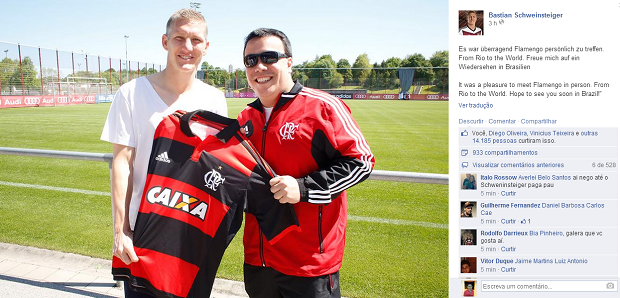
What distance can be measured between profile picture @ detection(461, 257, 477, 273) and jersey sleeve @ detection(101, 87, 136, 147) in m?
1.80

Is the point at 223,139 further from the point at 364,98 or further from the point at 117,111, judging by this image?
the point at 364,98

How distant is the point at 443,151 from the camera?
1119cm

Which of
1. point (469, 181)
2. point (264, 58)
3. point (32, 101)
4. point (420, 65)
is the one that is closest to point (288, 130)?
point (264, 58)

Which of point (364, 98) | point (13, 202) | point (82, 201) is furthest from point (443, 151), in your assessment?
point (364, 98)

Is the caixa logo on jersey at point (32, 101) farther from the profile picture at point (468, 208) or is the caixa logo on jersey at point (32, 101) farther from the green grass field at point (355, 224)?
the profile picture at point (468, 208)

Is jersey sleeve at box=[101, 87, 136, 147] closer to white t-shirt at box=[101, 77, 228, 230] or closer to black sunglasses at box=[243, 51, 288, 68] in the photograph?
white t-shirt at box=[101, 77, 228, 230]

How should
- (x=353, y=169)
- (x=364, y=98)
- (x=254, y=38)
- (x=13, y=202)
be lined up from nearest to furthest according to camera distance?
(x=353, y=169)
(x=254, y=38)
(x=13, y=202)
(x=364, y=98)

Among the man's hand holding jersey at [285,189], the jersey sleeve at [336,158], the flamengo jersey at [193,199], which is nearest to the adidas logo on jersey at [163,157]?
the flamengo jersey at [193,199]

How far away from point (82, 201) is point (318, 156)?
525cm

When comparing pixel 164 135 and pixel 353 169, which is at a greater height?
pixel 164 135

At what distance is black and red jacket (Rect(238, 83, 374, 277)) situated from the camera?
5.97 feet

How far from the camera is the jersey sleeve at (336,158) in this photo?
5.88 feet

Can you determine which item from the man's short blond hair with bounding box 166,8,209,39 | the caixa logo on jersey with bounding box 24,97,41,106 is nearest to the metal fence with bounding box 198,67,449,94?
the caixa logo on jersey with bounding box 24,97,41,106

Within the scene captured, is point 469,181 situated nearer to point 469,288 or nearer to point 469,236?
point 469,236
